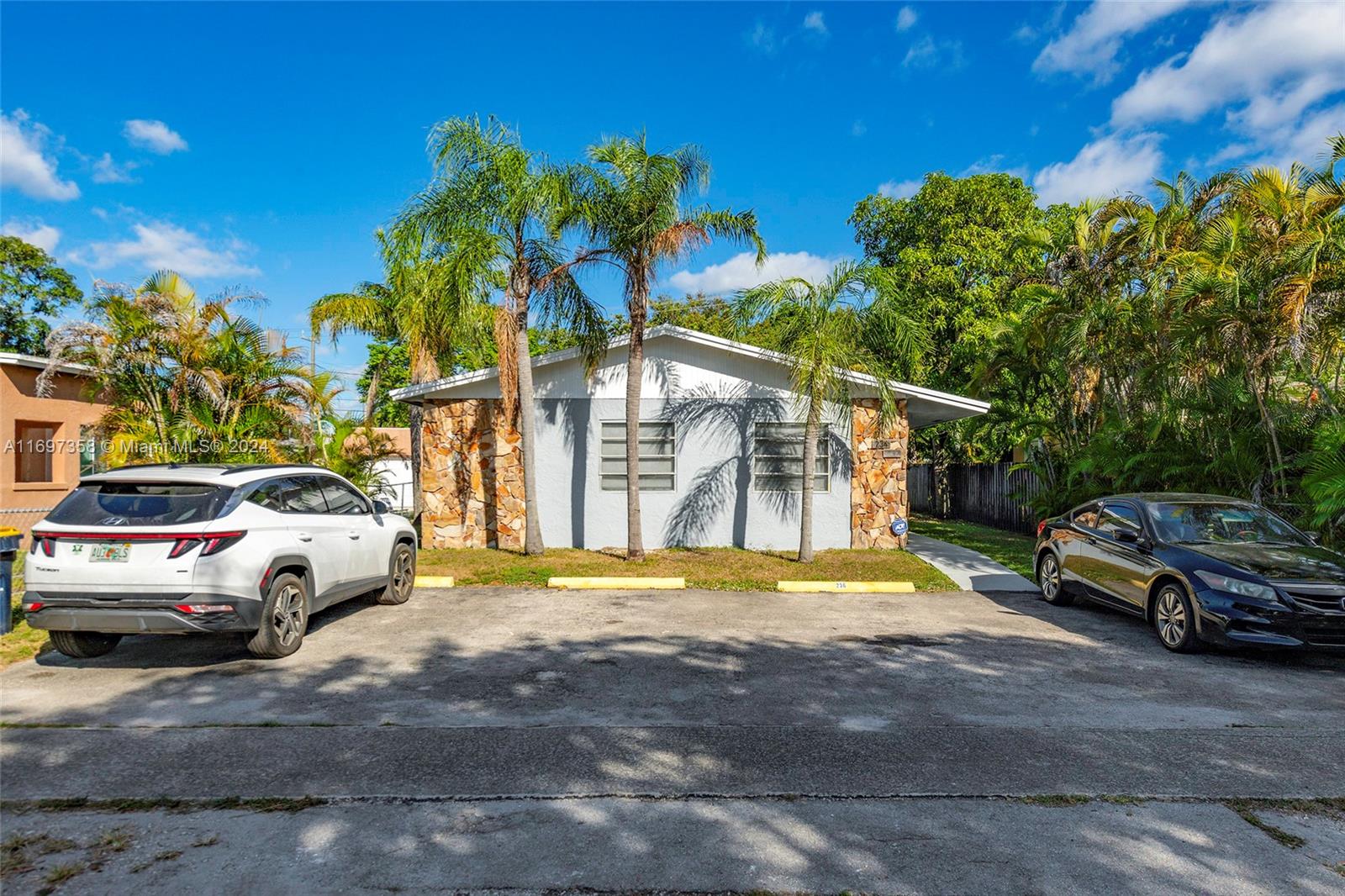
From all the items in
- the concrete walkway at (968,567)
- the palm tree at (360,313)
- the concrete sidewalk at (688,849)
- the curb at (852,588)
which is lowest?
the concrete sidewalk at (688,849)

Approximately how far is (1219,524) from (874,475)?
23.2 feet

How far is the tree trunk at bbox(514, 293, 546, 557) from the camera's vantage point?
44.5ft

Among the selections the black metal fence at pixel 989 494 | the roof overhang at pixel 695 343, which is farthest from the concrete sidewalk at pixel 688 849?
the black metal fence at pixel 989 494

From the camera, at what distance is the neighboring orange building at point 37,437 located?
1608 cm

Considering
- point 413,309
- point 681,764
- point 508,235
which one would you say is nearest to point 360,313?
point 413,309

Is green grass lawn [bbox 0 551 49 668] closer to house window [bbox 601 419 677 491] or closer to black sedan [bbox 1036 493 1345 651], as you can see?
house window [bbox 601 419 677 491]

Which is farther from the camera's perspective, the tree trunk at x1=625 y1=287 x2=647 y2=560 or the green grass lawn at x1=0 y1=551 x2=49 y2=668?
the tree trunk at x1=625 y1=287 x2=647 y2=560

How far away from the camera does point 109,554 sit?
6312 mm

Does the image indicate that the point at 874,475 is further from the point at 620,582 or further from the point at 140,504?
the point at 140,504

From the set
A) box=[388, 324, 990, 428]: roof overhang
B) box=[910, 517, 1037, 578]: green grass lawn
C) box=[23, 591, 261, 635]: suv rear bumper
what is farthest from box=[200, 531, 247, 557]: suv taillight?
box=[910, 517, 1037, 578]: green grass lawn

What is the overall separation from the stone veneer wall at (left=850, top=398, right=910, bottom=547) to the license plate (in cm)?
1203

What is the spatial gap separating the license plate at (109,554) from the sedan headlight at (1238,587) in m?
→ 9.73

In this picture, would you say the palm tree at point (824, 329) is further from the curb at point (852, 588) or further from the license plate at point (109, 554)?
the license plate at point (109, 554)

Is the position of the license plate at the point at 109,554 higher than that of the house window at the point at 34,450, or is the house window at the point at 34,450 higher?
the house window at the point at 34,450
